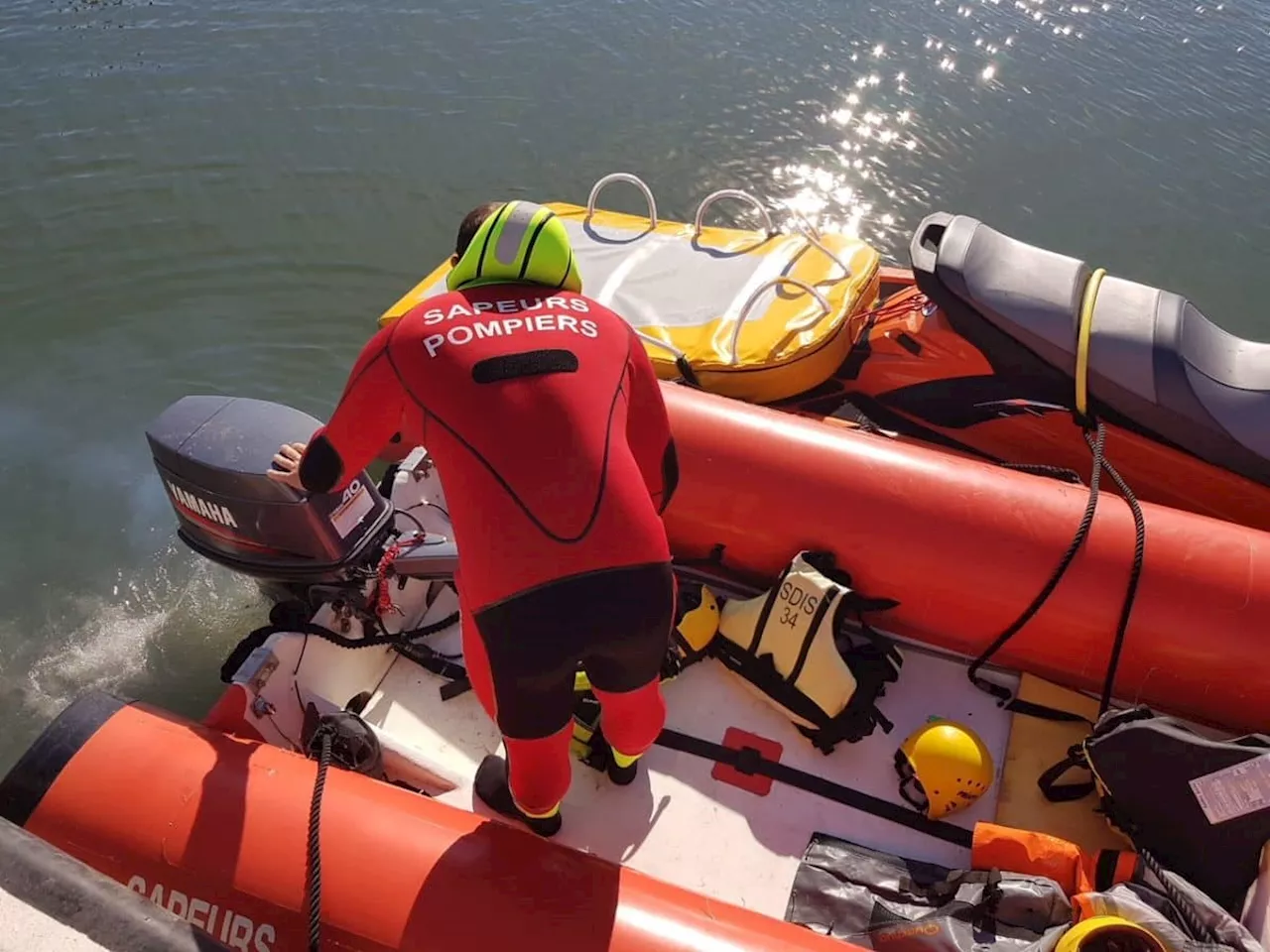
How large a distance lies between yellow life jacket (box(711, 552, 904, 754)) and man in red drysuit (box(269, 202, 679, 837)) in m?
0.74

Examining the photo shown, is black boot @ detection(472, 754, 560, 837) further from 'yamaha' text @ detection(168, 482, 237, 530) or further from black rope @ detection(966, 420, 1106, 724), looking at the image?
black rope @ detection(966, 420, 1106, 724)

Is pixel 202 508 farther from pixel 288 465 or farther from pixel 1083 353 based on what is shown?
pixel 1083 353

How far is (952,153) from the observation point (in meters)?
5.68

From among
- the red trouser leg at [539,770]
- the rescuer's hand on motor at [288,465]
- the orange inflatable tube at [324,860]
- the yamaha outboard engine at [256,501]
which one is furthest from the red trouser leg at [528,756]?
the yamaha outboard engine at [256,501]

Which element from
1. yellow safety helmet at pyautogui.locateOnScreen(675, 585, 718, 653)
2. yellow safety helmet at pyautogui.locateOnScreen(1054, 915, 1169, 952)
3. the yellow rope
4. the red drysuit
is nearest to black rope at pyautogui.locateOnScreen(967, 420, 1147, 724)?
the yellow rope

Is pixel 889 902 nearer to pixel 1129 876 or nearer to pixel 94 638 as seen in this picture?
pixel 1129 876

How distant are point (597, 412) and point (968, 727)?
4.93 feet

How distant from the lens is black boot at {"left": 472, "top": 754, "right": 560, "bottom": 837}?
230 cm

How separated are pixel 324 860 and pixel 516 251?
1.24m

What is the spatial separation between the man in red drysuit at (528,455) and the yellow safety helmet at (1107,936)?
0.92 meters

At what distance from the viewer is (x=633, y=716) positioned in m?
2.04

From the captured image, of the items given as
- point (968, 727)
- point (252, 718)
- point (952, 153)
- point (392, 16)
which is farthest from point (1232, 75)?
point (252, 718)

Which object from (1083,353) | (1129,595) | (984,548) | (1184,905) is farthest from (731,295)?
(1184,905)

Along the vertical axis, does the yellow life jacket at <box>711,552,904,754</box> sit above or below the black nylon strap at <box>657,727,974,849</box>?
above
